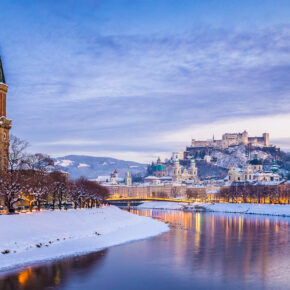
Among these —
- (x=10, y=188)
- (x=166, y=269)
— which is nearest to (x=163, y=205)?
(x=10, y=188)

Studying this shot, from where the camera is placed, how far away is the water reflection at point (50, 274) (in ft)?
85.8

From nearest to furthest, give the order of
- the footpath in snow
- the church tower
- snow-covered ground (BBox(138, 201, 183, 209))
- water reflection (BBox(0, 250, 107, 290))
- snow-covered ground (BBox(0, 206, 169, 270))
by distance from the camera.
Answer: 1. water reflection (BBox(0, 250, 107, 290))
2. snow-covered ground (BBox(0, 206, 169, 270))
3. the church tower
4. the footpath in snow
5. snow-covered ground (BBox(138, 201, 183, 209))

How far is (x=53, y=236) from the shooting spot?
40.5 m

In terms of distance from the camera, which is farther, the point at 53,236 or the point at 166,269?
the point at 53,236

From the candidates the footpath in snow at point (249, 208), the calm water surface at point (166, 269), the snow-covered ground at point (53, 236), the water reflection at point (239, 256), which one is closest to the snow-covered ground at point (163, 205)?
the footpath in snow at point (249, 208)

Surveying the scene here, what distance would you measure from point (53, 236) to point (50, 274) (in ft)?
38.5

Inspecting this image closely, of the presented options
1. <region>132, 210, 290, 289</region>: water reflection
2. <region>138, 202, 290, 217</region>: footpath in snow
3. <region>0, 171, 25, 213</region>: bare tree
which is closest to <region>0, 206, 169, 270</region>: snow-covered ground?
<region>0, 171, 25, 213</region>: bare tree

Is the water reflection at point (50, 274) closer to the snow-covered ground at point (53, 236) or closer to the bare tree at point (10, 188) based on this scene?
the snow-covered ground at point (53, 236)

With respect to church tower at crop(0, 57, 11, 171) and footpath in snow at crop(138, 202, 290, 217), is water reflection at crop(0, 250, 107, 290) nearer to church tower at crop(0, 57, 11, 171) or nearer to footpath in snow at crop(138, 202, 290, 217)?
church tower at crop(0, 57, 11, 171)

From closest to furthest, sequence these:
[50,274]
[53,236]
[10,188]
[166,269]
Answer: [50,274], [166,269], [53,236], [10,188]

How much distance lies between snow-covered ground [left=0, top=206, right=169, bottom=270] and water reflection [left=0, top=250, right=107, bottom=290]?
1.51 meters

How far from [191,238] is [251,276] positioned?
22.4m

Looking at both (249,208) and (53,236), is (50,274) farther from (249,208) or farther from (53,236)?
(249,208)

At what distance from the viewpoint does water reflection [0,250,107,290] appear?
2614cm
